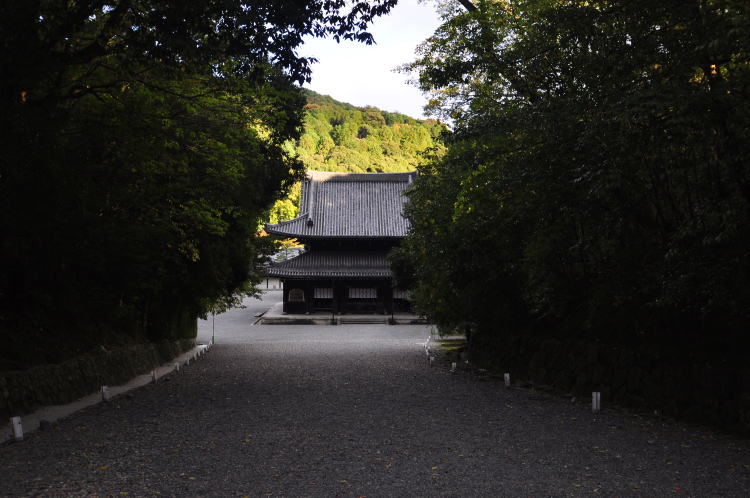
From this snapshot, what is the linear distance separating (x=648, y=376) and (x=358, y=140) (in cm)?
9348

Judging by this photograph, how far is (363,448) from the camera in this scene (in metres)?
7.17

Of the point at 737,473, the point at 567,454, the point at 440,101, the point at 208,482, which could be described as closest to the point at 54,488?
the point at 208,482

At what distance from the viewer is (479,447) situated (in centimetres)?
725

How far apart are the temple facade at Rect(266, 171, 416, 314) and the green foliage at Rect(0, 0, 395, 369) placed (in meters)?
25.5

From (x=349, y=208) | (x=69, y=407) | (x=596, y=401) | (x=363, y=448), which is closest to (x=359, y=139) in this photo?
(x=349, y=208)

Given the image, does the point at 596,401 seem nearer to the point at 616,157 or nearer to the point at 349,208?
the point at 616,157

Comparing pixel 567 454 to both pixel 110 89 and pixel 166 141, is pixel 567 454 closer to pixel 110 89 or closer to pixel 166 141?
pixel 166 141

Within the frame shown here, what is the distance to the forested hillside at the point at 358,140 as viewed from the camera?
301 ft

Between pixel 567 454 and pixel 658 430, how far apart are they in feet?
7.13

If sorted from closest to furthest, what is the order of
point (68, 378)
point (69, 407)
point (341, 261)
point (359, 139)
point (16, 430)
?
point (16, 430), point (69, 407), point (68, 378), point (341, 261), point (359, 139)

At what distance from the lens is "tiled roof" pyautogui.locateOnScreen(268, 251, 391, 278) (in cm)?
4059

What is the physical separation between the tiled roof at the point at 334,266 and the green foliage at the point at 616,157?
28003 mm

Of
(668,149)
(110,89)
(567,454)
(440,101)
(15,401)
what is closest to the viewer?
(567,454)

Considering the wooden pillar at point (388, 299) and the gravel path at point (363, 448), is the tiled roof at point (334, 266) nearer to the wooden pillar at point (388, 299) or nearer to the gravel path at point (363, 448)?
the wooden pillar at point (388, 299)
